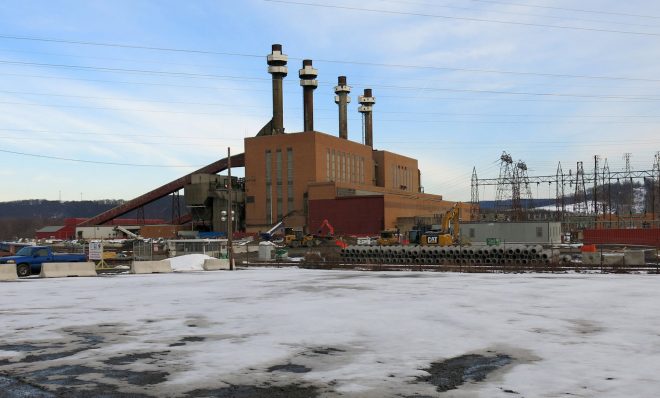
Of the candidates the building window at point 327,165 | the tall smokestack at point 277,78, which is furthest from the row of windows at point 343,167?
the tall smokestack at point 277,78

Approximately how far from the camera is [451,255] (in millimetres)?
46875

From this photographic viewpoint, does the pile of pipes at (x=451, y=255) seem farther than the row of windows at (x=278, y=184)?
No

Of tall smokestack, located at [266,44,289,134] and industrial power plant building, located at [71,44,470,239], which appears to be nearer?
industrial power plant building, located at [71,44,470,239]

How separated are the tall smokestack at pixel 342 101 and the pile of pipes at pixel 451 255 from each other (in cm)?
8468

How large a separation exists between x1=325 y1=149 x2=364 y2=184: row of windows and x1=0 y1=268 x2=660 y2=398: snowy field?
90.7 metres

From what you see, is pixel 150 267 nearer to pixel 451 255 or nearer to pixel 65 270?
pixel 65 270

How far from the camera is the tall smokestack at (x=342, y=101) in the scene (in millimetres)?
134250

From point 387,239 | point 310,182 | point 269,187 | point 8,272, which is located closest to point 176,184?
point 269,187

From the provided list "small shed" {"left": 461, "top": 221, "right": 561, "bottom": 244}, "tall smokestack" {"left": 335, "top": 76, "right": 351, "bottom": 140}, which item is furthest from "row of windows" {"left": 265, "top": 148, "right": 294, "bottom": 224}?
"small shed" {"left": 461, "top": 221, "right": 561, "bottom": 244}

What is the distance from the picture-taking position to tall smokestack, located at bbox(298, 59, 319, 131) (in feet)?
403

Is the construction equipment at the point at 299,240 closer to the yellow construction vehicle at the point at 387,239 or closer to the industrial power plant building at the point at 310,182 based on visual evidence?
the yellow construction vehicle at the point at 387,239

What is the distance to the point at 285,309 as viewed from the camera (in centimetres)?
1798

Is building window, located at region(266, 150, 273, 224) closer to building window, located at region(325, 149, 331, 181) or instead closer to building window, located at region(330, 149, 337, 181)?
building window, located at region(325, 149, 331, 181)

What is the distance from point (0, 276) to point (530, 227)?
55917 mm
